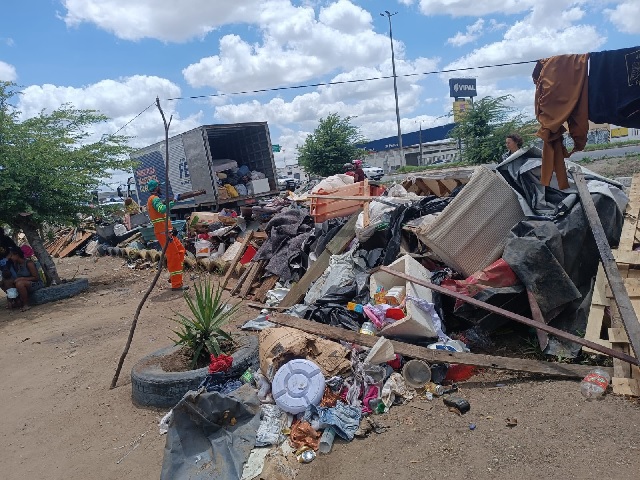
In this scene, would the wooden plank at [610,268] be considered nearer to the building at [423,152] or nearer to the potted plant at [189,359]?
the potted plant at [189,359]

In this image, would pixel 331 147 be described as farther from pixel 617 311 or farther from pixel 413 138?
pixel 413 138

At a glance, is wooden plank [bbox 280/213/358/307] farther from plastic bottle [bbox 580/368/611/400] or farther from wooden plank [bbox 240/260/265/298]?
plastic bottle [bbox 580/368/611/400]

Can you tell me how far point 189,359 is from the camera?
4.57 meters

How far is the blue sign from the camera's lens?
51.3m

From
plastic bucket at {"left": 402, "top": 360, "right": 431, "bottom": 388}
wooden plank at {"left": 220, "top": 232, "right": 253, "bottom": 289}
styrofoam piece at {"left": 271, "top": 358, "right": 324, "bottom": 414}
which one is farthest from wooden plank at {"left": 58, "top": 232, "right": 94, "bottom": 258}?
plastic bucket at {"left": 402, "top": 360, "right": 431, "bottom": 388}

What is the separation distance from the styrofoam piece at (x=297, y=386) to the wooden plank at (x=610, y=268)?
230 centimetres

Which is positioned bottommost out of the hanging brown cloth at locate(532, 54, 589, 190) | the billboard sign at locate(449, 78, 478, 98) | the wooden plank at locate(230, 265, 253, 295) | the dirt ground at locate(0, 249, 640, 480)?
the dirt ground at locate(0, 249, 640, 480)

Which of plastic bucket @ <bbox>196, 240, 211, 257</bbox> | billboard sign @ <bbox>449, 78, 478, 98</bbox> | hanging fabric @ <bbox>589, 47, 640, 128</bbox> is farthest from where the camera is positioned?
billboard sign @ <bbox>449, 78, 478, 98</bbox>

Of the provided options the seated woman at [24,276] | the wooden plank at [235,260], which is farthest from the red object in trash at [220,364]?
the seated woman at [24,276]

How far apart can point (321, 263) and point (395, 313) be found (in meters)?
2.08

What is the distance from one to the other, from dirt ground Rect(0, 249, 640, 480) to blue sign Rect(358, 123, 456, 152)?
150 ft

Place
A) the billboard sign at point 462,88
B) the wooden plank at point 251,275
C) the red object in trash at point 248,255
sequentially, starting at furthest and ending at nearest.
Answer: the billboard sign at point 462,88
the red object in trash at point 248,255
the wooden plank at point 251,275

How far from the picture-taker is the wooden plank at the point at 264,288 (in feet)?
23.9

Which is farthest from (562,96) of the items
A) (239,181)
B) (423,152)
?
(423,152)
